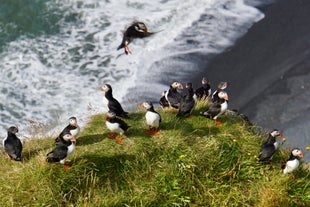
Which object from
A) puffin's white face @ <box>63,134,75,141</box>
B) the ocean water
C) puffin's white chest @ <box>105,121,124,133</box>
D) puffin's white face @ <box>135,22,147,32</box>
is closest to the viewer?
puffin's white face @ <box>63,134,75,141</box>

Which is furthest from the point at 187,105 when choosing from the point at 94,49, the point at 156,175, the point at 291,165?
the point at 94,49

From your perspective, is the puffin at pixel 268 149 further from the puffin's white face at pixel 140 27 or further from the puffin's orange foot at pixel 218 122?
the puffin's white face at pixel 140 27

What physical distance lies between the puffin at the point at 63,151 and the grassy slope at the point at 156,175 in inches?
8.4

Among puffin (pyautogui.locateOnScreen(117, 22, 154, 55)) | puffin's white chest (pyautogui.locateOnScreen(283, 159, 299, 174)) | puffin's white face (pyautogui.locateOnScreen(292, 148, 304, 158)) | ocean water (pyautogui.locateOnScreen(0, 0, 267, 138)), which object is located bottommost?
ocean water (pyautogui.locateOnScreen(0, 0, 267, 138))

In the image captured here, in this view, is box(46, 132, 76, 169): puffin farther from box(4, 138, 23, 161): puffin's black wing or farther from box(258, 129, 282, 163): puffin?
box(258, 129, 282, 163): puffin

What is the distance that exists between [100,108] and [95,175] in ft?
35.1

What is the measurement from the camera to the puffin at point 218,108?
13422 mm

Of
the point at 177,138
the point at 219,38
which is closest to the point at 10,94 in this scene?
the point at 219,38

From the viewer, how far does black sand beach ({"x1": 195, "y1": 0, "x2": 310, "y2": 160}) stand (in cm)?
1947

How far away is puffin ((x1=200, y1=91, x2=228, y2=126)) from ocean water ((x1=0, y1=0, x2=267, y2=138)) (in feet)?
23.3

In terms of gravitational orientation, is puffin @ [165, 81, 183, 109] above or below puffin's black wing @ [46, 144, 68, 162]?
below

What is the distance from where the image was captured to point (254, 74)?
22234 millimetres

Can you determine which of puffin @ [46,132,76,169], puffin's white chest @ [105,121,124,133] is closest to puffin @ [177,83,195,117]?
puffin's white chest @ [105,121,124,133]

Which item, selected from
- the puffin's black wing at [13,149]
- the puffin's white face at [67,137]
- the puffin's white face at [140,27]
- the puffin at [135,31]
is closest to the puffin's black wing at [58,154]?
the puffin's white face at [67,137]
